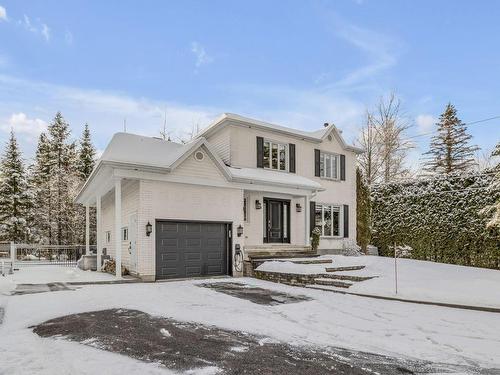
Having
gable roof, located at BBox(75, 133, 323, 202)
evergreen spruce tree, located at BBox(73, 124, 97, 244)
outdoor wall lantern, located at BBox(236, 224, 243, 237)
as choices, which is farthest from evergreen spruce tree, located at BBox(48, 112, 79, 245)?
outdoor wall lantern, located at BBox(236, 224, 243, 237)

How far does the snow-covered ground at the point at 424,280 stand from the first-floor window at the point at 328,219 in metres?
2.78

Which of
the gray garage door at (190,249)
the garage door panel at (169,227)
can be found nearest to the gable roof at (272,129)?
the gray garage door at (190,249)

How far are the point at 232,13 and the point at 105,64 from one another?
6.67 m

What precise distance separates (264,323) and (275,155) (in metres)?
10.6

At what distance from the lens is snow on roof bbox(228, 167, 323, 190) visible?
43.2 feet

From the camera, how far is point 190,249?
39.2ft

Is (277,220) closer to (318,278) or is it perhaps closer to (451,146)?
(318,278)

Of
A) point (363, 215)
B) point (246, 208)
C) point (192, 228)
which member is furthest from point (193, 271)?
point (363, 215)

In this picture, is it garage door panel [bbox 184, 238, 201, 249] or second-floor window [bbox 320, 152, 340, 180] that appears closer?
garage door panel [bbox 184, 238, 201, 249]

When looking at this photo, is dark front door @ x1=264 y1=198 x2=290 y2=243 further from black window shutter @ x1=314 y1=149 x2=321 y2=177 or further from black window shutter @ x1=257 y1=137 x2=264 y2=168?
black window shutter @ x1=314 y1=149 x2=321 y2=177

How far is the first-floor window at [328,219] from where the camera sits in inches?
675

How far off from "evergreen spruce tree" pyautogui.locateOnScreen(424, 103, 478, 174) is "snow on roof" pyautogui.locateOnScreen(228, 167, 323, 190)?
889 inches

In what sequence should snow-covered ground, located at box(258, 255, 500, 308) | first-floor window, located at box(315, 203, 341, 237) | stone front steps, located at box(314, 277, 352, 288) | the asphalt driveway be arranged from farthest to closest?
first-floor window, located at box(315, 203, 341, 237)
stone front steps, located at box(314, 277, 352, 288)
snow-covered ground, located at box(258, 255, 500, 308)
the asphalt driveway

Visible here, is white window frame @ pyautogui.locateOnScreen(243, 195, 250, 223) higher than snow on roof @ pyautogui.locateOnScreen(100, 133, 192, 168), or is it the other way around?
snow on roof @ pyautogui.locateOnScreen(100, 133, 192, 168)
